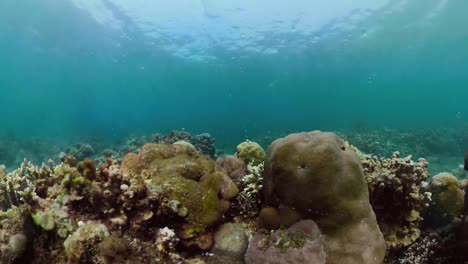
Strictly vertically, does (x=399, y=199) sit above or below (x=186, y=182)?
below

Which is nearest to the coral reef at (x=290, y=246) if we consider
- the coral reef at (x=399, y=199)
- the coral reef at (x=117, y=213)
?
the coral reef at (x=117, y=213)

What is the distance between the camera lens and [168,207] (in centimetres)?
437

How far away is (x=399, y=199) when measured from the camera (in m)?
5.36

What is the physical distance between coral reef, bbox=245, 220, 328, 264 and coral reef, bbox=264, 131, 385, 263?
22cm

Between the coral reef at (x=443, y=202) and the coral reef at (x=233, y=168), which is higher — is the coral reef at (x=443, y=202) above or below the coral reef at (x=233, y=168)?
below

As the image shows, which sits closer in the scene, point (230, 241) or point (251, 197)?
point (230, 241)

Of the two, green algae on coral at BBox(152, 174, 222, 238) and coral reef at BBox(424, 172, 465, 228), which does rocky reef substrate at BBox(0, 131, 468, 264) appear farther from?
coral reef at BBox(424, 172, 465, 228)

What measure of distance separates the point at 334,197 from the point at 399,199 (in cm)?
180

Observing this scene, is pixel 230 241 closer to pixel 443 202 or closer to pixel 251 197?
pixel 251 197

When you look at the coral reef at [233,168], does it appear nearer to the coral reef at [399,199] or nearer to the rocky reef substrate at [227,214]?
the rocky reef substrate at [227,214]

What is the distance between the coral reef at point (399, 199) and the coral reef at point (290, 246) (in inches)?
68.8

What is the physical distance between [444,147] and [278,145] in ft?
92.5

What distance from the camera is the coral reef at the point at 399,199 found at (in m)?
5.25

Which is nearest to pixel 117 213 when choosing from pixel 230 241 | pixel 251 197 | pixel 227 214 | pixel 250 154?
pixel 230 241
